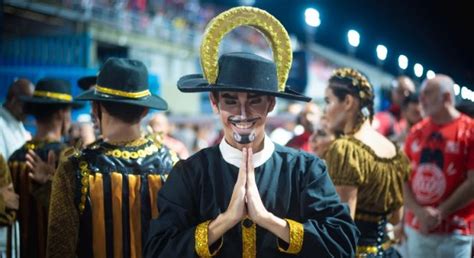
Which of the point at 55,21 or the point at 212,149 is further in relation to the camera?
the point at 55,21

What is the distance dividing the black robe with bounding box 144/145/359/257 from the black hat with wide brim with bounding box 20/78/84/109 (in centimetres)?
196

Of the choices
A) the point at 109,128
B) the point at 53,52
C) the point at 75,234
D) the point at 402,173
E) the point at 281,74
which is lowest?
the point at 75,234

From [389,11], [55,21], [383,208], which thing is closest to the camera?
[383,208]

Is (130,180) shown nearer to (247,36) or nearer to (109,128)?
(109,128)

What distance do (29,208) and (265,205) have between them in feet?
7.36

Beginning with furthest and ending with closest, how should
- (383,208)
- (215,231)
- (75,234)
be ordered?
1. (383,208)
2. (75,234)
3. (215,231)

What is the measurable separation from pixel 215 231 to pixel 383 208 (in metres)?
1.61

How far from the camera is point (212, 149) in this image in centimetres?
245

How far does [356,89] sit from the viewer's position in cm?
359

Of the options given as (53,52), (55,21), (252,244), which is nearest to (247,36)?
(55,21)

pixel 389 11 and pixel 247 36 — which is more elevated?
pixel 247 36

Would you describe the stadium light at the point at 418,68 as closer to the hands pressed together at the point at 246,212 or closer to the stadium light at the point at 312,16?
the stadium light at the point at 312,16

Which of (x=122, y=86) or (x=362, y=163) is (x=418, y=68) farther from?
(x=122, y=86)

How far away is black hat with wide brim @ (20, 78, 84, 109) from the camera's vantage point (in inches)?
157
